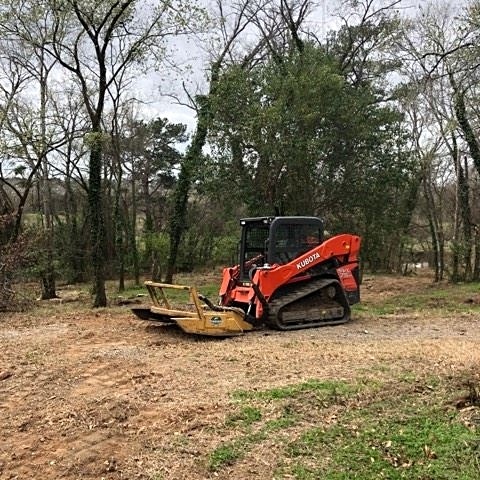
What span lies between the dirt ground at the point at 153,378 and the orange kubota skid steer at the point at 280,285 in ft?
1.17

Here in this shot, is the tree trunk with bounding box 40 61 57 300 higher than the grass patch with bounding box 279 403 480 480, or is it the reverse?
the tree trunk with bounding box 40 61 57 300

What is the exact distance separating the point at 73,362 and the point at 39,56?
16443 mm

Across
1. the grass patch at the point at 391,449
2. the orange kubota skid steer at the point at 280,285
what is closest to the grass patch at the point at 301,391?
the grass patch at the point at 391,449

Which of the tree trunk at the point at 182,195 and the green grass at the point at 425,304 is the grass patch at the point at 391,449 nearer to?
the green grass at the point at 425,304

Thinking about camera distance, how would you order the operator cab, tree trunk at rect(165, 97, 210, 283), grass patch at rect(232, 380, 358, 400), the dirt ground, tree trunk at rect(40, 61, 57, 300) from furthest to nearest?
1. tree trunk at rect(165, 97, 210, 283)
2. tree trunk at rect(40, 61, 57, 300)
3. the operator cab
4. grass patch at rect(232, 380, 358, 400)
5. the dirt ground

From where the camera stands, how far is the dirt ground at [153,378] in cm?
493

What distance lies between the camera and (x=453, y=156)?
80.0 feet

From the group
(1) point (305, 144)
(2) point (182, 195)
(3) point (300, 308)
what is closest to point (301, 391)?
(3) point (300, 308)

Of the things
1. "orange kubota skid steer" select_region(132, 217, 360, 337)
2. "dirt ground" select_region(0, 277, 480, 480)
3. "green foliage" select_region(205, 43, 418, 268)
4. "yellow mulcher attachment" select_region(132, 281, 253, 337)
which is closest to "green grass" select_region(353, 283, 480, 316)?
"dirt ground" select_region(0, 277, 480, 480)

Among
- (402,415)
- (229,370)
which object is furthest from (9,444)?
(402,415)

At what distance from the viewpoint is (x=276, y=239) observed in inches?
417

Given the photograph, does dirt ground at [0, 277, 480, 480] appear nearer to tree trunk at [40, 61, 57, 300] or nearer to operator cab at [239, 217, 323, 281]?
operator cab at [239, 217, 323, 281]

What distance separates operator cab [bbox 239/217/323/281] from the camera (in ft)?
34.7

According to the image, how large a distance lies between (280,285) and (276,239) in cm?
86
